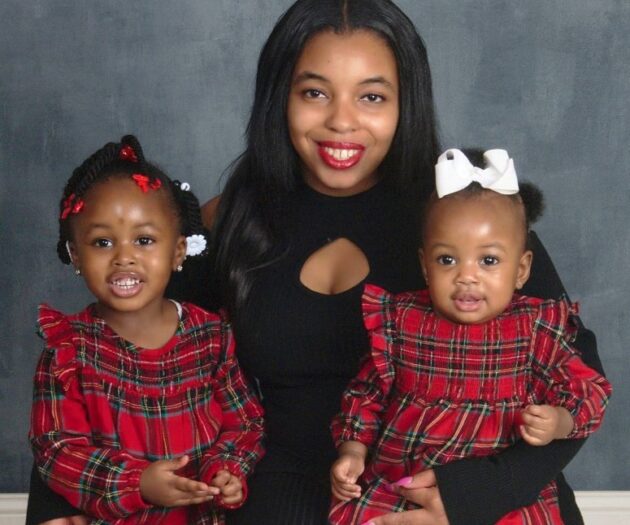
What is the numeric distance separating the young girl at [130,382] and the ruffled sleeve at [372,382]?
0.22 m

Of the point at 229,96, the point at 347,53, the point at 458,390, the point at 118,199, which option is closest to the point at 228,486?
the point at 458,390

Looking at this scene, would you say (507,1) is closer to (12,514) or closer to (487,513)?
(487,513)

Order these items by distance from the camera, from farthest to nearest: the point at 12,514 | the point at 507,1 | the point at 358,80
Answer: the point at 12,514, the point at 507,1, the point at 358,80

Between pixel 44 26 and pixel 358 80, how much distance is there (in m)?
1.18

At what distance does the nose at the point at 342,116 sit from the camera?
230cm

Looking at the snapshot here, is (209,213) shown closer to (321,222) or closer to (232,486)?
(321,222)

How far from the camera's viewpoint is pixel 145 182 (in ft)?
7.11

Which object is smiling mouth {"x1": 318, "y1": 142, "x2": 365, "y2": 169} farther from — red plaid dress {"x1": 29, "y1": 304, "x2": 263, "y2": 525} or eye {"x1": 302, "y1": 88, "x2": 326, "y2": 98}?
red plaid dress {"x1": 29, "y1": 304, "x2": 263, "y2": 525}

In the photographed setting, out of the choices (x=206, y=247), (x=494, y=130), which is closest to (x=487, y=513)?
(x=206, y=247)

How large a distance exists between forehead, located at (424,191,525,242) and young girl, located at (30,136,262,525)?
1.75 ft

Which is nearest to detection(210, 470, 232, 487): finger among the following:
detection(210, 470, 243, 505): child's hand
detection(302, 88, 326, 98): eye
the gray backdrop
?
detection(210, 470, 243, 505): child's hand

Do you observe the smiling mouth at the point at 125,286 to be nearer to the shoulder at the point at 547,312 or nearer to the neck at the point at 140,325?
the neck at the point at 140,325

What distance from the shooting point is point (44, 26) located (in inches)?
122

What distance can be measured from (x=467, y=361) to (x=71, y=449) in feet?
2.44
